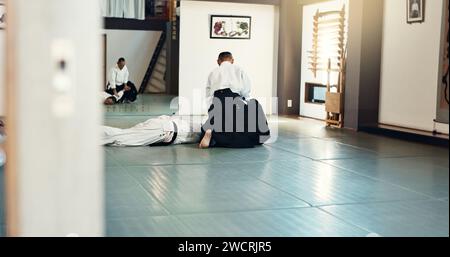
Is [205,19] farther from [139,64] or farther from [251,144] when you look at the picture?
[139,64]

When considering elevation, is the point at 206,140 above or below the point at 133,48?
below

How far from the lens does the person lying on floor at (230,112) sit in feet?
20.3

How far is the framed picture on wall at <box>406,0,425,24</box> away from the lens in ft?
23.2

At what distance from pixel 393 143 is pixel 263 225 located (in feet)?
13.0

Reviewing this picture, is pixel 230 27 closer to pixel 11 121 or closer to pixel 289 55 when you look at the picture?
pixel 289 55

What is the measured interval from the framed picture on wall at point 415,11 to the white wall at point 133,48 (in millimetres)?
10632

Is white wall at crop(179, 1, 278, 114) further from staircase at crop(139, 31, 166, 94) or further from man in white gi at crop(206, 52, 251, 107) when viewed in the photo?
staircase at crop(139, 31, 166, 94)

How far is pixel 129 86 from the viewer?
40.4 feet

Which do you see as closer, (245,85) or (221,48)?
(245,85)

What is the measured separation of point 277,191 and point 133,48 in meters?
13.5

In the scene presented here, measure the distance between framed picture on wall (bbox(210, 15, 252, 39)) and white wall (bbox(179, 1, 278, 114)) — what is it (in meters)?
0.08

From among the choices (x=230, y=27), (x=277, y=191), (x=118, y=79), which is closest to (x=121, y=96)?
(x=118, y=79)

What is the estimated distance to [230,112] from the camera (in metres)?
6.29

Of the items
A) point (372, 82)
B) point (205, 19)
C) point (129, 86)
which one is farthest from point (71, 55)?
point (129, 86)
